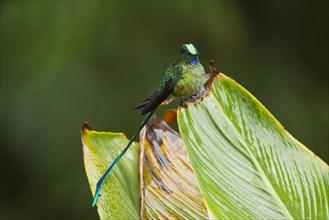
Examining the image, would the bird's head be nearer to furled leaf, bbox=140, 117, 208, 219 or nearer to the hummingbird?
the hummingbird

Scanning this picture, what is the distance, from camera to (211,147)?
1.18m

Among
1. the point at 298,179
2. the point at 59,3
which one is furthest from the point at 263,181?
the point at 59,3

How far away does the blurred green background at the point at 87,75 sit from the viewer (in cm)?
332

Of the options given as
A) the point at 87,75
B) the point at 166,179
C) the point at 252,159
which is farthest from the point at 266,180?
the point at 87,75

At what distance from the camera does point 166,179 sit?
4.26 ft

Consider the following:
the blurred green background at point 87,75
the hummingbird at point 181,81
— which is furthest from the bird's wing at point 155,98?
the blurred green background at point 87,75

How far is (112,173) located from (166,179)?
0.10 m

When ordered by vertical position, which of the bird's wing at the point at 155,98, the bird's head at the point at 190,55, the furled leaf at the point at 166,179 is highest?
the bird's head at the point at 190,55

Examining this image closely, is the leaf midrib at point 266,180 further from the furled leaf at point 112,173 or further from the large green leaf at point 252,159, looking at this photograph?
the furled leaf at point 112,173

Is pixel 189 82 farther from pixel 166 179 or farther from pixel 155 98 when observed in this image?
pixel 166 179

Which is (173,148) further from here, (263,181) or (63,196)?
(63,196)

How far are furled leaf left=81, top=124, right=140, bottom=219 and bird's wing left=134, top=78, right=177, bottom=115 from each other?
143 millimetres

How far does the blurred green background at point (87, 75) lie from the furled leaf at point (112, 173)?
6.30ft

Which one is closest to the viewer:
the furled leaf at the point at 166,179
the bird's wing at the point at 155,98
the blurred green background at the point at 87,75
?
the bird's wing at the point at 155,98
